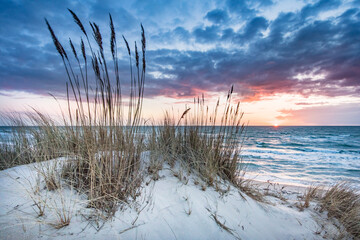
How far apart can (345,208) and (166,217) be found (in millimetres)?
3277

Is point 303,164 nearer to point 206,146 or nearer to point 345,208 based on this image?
point 345,208

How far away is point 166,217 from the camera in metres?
1.91

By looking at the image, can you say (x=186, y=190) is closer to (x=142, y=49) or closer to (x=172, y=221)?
(x=172, y=221)

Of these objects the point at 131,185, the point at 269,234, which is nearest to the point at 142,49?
the point at 131,185

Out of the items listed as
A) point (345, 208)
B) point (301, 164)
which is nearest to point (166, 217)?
point (345, 208)

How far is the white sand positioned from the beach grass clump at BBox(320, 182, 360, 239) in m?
0.24

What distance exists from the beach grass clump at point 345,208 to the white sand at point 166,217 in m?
0.24

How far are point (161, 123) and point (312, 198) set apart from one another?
11.7 ft

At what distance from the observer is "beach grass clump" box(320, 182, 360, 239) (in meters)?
2.49

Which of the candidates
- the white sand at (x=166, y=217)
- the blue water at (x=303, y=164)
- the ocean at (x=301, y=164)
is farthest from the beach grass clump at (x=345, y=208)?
the blue water at (x=303, y=164)

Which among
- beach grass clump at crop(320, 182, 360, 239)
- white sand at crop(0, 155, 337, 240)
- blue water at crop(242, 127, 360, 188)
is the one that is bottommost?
blue water at crop(242, 127, 360, 188)

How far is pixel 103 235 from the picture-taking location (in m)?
1.52

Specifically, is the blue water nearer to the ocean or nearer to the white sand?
the ocean

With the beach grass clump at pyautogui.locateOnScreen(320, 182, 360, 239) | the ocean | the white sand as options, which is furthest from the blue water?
the beach grass clump at pyautogui.locateOnScreen(320, 182, 360, 239)
